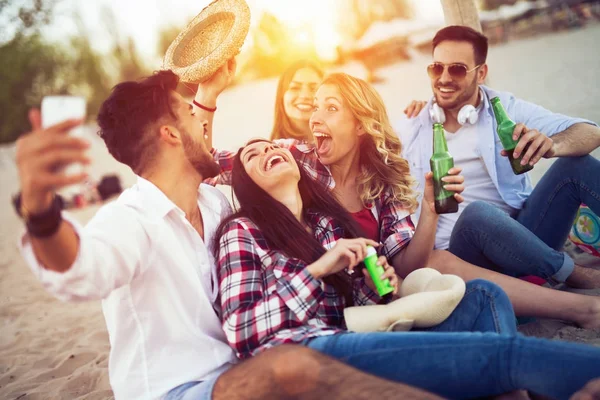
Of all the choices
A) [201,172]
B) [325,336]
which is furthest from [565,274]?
[201,172]

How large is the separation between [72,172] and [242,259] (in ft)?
2.52

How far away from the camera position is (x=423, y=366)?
5.75 ft

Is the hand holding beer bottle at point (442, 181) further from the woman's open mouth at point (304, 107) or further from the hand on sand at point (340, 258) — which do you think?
the woman's open mouth at point (304, 107)

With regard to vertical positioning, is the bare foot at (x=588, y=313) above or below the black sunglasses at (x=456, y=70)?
below

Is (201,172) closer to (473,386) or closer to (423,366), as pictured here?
(423,366)

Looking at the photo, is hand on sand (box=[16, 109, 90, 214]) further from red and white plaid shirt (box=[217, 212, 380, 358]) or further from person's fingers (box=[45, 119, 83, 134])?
red and white plaid shirt (box=[217, 212, 380, 358])

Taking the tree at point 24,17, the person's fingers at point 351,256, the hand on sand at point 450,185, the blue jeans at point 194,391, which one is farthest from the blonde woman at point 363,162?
the tree at point 24,17

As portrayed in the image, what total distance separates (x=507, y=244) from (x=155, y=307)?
1.97 m

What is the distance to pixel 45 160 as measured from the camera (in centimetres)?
141

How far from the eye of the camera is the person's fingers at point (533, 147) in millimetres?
2795

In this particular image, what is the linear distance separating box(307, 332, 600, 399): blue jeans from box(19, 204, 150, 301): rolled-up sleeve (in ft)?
2.44

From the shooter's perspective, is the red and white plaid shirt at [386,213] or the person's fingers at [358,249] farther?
the red and white plaid shirt at [386,213]

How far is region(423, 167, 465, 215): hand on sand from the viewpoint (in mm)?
2330

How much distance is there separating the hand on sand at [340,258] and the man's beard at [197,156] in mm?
717
